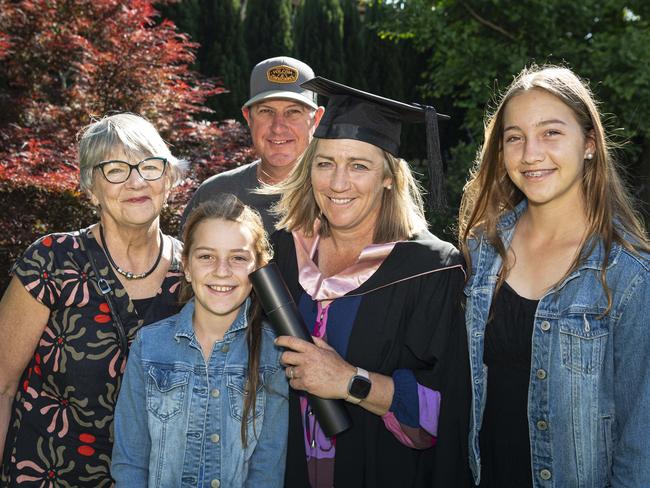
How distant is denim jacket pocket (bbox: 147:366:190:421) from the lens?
7.69ft

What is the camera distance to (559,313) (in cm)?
225

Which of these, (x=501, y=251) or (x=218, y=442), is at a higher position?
(x=501, y=251)

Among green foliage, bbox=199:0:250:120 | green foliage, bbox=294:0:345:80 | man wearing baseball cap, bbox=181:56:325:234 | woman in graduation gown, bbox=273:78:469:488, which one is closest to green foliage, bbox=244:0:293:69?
green foliage, bbox=294:0:345:80

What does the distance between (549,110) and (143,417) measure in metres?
1.64

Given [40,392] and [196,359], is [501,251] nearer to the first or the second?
[196,359]

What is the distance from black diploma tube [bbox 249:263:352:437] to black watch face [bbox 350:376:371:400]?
8cm

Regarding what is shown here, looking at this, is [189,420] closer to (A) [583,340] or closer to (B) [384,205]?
(B) [384,205]

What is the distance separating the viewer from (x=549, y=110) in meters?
2.31

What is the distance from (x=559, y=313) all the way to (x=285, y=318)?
864 mm

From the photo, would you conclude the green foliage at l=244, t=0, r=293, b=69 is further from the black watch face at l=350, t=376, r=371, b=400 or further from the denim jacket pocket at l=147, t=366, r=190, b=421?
the black watch face at l=350, t=376, r=371, b=400

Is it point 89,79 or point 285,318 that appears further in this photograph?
point 89,79

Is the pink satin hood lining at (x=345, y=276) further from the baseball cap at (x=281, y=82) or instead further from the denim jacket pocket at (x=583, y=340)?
the baseball cap at (x=281, y=82)

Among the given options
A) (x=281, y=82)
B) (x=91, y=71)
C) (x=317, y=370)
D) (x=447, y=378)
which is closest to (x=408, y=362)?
(x=447, y=378)

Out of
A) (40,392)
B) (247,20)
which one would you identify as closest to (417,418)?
(40,392)
